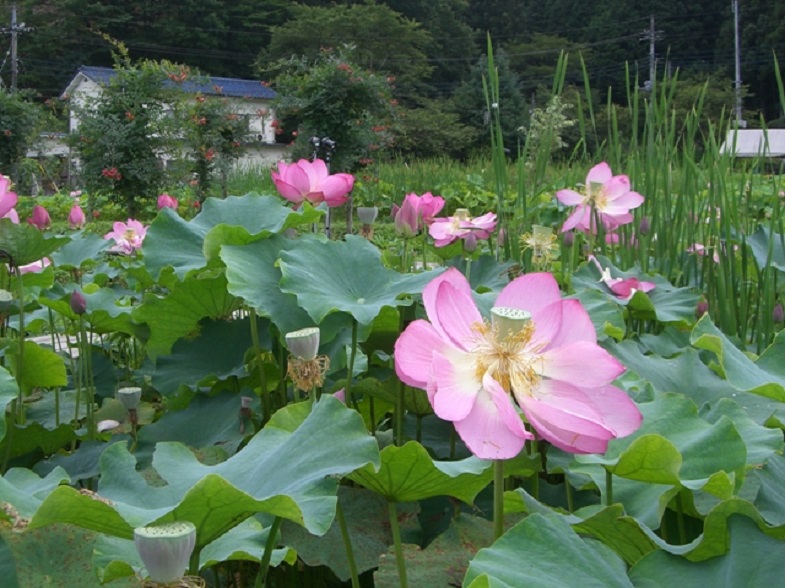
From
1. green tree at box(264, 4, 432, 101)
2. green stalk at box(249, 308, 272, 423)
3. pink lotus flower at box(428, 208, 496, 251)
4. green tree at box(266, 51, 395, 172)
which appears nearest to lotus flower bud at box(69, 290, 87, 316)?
green stalk at box(249, 308, 272, 423)

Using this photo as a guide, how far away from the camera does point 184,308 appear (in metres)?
1.08

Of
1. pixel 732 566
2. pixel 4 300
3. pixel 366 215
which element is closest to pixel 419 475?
pixel 732 566

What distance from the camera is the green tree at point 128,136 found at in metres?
8.45

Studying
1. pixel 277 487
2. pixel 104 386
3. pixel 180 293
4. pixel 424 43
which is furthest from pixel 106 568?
pixel 424 43

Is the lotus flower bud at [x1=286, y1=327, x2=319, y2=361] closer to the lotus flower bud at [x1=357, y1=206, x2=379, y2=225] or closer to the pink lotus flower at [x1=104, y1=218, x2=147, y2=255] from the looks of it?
the lotus flower bud at [x1=357, y1=206, x2=379, y2=225]

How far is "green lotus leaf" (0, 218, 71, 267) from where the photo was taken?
1.04 meters

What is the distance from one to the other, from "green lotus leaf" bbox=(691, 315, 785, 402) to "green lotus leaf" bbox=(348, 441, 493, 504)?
0.72 ft

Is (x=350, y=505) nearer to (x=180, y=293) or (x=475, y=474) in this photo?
(x=475, y=474)

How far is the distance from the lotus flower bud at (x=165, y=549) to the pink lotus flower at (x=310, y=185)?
85 cm

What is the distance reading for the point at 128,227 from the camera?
1.90 metres

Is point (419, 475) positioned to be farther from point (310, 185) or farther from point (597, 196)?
point (597, 196)

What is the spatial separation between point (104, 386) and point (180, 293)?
15.5 inches

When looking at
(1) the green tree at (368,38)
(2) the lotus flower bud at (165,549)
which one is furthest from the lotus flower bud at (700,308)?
(1) the green tree at (368,38)

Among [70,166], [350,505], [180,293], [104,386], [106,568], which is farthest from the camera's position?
[70,166]
